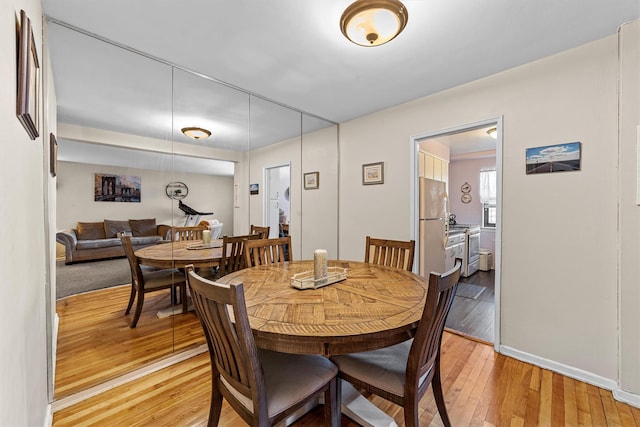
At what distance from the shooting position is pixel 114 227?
211cm

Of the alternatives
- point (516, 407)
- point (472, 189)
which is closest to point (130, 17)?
point (516, 407)

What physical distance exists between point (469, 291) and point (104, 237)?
429 centimetres

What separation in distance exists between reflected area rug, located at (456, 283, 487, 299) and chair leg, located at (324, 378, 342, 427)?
9.67 ft

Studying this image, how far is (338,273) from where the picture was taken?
6.01 feet

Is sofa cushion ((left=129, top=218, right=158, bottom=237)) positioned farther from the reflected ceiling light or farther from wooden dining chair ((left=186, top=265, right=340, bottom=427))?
wooden dining chair ((left=186, top=265, right=340, bottom=427))

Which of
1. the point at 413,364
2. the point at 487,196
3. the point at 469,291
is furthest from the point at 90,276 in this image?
the point at 487,196

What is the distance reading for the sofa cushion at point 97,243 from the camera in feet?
6.43

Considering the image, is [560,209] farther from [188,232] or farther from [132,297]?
[132,297]

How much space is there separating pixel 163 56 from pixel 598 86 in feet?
10.6

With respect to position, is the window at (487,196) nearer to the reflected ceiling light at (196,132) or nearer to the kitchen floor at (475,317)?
the kitchen floor at (475,317)

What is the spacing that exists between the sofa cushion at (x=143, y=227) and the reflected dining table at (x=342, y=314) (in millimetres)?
946

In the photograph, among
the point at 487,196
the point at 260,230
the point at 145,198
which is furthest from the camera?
the point at 487,196

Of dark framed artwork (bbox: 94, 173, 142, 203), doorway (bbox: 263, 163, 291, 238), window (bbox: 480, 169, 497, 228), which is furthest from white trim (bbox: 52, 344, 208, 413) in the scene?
window (bbox: 480, 169, 497, 228)

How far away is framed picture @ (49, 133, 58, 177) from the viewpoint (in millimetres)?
1712
